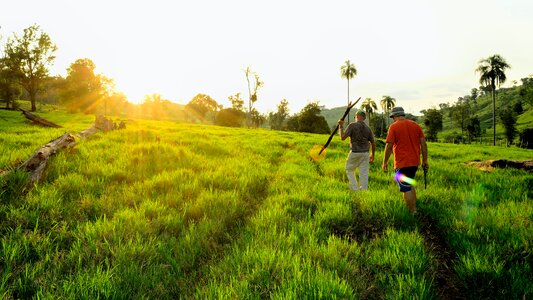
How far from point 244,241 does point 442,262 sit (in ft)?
9.83

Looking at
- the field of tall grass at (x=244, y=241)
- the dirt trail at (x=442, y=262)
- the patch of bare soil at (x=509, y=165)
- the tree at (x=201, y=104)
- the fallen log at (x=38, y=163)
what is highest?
the tree at (x=201, y=104)

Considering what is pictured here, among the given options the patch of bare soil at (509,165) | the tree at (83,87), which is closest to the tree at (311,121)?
the tree at (83,87)

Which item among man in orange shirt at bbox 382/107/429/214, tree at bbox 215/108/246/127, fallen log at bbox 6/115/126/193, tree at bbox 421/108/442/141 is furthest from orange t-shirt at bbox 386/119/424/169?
tree at bbox 421/108/442/141

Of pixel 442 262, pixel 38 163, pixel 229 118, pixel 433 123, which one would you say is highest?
pixel 229 118

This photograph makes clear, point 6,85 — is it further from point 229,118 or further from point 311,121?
point 311,121

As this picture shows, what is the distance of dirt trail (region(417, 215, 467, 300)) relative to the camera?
3361mm

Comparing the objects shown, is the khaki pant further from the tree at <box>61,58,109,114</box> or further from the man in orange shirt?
the tree at <box>61,58,109,114</box>

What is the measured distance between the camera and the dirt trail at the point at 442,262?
11.0 ft

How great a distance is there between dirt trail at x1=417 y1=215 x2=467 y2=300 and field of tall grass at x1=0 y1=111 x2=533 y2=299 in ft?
0.06

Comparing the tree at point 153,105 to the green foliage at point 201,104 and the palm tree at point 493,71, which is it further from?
the palm tree at point 493,71

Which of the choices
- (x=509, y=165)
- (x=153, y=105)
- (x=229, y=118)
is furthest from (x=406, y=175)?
(x=153, y=105)

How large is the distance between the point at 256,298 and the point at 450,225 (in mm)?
4108

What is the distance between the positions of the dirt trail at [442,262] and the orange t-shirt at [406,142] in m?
1.28

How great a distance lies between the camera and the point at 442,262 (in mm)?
4012
